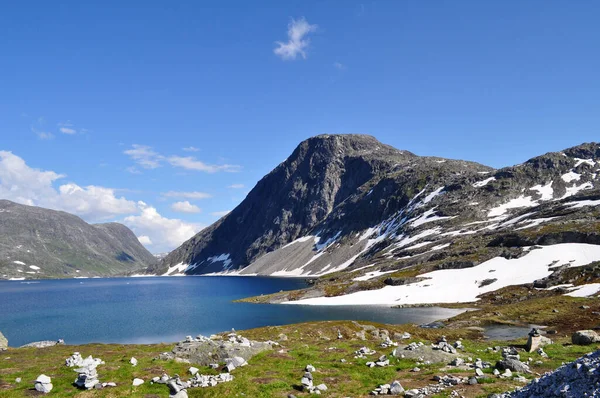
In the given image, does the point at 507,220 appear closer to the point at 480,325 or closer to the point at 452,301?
the point at 452,301

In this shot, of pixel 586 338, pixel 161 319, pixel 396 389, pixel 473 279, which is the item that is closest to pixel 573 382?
pixel 396 389

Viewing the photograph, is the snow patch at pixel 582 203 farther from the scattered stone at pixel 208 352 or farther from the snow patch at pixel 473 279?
the scattered stone at pixel 208 352

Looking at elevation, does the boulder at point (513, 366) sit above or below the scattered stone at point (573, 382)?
below

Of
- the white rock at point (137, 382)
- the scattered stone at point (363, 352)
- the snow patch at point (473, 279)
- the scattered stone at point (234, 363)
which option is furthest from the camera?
the snow patch at point (473, 279)

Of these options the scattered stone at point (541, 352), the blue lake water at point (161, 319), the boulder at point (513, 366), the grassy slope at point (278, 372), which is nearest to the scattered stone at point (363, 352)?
the grassy slope at point (278, 372)

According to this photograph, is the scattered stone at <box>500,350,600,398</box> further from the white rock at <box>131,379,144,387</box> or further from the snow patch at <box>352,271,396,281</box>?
the snow patch at <box>352,271,396,281</box>

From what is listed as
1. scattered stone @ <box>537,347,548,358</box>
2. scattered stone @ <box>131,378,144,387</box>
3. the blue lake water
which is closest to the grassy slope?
scattered stone @ <box>131,378,144,387</box>

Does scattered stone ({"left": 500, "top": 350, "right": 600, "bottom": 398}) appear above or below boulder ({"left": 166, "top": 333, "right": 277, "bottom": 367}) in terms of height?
above

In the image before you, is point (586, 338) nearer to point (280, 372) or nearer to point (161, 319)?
point (280, 372)

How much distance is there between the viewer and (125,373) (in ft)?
94.5

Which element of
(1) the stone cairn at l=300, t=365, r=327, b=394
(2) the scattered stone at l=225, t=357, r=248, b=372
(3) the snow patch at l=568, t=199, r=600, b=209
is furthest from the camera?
(3) the snow patch at l=568, t=199, r=600, b=209

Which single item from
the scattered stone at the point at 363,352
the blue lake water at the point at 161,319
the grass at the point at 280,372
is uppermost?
the grass at the point at 280,372

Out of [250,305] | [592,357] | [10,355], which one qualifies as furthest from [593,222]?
[10,355]

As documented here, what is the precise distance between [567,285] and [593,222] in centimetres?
4829
